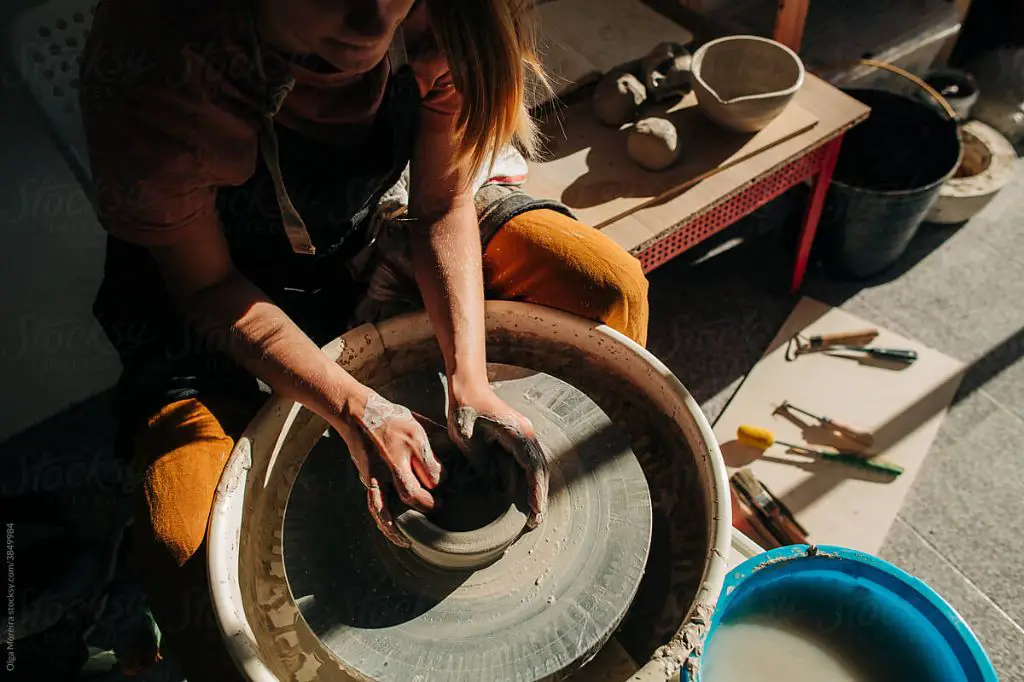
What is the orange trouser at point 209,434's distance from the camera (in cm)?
113

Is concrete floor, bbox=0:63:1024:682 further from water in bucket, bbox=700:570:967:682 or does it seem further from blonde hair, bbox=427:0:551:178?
blonde hair, bbox=427:0:551:178

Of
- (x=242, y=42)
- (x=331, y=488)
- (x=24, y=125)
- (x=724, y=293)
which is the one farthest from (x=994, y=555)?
(x=24, y=125)

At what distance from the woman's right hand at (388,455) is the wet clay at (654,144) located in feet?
3.05

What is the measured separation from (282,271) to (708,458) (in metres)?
0.81

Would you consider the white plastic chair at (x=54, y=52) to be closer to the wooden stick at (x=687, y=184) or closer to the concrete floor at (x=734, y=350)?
the concrete floor at (x=734, y=350)

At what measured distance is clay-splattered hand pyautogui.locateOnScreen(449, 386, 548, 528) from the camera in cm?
115

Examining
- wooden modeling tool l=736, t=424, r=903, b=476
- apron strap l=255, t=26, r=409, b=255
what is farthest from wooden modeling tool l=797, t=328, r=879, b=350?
apron strap l=255, t=26, r=409, b=255

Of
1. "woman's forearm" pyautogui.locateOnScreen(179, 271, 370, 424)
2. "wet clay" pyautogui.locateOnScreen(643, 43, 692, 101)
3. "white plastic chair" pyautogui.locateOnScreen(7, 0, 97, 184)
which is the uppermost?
"white plastic chair" pyautogui.locateOnScreen(7, 0, 97, 184)

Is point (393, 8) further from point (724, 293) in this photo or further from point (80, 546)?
point (724, 293)

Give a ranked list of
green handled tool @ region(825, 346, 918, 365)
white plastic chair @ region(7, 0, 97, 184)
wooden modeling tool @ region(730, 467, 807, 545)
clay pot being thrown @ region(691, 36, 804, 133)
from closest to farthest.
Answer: white plastic chair @ region(7, 0, 97, 184) < wooden modeling tool @ region(730, 467, 807, 545) < clay pot being thrown @ region(691, 36, 804, 133) < green handled tool @ region(825, 346, 918, 365)

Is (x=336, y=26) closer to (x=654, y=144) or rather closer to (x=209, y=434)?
(x=209, y=434)

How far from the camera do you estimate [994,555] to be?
1765mm

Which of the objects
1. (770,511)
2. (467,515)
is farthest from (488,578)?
(770,511)

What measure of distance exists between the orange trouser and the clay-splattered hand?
0.85ft
